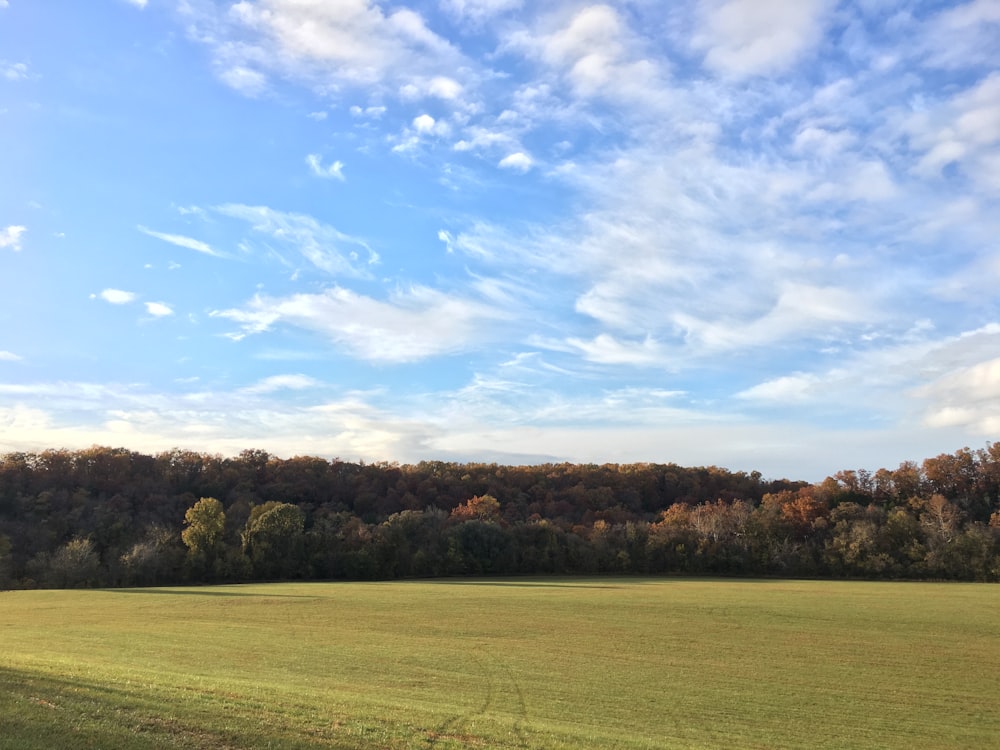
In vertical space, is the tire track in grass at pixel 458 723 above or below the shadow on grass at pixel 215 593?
above

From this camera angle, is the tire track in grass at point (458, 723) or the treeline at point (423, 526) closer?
the tire track in grass at point (458, 723)

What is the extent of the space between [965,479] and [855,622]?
94841 millimetres

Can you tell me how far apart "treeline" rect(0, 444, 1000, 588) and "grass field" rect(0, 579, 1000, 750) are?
1432 inches

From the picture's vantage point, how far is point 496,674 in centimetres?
2612

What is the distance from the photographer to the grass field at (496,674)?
14695 mm

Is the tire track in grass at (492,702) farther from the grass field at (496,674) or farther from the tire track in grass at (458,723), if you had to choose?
the grass field at (496,674)

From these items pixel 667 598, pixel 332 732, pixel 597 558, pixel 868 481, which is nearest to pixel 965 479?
pixel 868 481

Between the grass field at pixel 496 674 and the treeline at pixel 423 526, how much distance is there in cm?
3636

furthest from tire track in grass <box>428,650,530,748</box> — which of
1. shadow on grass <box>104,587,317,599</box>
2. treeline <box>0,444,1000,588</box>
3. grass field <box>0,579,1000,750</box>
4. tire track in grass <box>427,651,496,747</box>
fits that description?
treeline <box>0,444,1000,588</box>

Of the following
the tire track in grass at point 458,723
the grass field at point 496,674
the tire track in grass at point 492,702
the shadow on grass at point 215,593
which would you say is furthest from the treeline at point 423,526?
the tire track in grass at point 458,723

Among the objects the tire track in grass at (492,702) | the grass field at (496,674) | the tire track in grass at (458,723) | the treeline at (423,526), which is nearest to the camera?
the grass field at (496,674)

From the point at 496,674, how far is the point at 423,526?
3010 inches

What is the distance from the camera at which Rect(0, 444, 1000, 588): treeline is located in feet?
297

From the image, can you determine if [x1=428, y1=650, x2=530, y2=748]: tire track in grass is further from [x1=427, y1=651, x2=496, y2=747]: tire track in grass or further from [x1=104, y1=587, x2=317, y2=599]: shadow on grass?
[x1=104, y1=587, x2=317, y2=599]: shadow on grass
